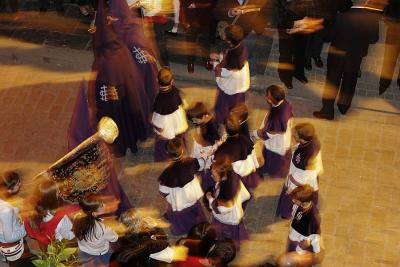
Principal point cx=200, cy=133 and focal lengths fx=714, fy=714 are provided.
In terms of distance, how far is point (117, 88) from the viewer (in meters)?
9.73

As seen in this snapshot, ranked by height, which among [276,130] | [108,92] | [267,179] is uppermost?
[108,92]

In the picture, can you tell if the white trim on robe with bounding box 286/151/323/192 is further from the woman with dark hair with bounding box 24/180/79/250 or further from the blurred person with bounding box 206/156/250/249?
the woman with dark hair with bounding box 24/180/79/250

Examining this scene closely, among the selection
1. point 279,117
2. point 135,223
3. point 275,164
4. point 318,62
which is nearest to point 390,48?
point 318,62

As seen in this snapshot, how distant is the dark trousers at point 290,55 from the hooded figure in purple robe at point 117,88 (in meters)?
2.54

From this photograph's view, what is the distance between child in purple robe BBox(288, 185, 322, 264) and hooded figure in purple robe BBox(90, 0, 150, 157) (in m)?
2.98

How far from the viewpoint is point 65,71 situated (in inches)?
483

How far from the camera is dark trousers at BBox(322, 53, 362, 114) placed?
1066 cm

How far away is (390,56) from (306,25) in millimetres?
1673

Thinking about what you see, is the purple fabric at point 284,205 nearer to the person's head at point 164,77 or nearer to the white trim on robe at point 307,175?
the white trim on robe at point 307,175

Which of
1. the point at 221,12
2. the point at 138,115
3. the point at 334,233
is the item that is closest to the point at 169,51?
the point at 221,12

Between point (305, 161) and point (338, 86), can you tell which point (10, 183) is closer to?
point (305, 161)

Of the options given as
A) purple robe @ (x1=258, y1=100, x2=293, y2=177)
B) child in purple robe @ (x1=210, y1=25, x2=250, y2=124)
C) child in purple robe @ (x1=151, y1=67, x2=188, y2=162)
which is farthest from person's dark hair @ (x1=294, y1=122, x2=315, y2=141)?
child in purple robe @ (x1=151, y1=67, x2=188, y2=162)

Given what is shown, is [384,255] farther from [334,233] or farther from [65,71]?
[65,71]

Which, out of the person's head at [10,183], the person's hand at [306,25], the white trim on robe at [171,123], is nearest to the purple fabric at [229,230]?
the white trim on robe at [171,123]
